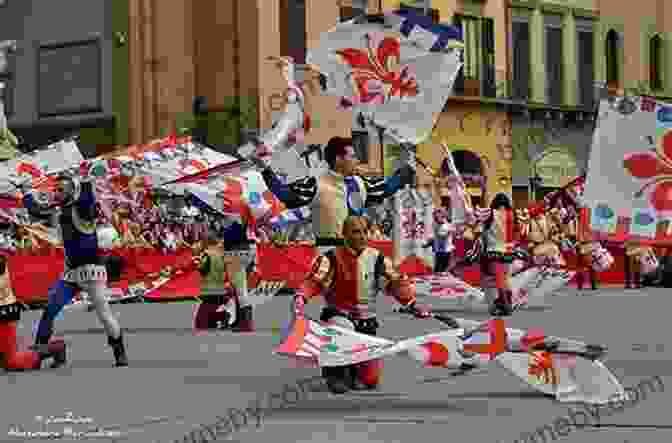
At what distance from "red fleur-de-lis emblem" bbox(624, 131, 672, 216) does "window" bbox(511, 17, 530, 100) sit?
112 ft

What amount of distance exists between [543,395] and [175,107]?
93.7ft

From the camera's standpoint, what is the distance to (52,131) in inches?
1582

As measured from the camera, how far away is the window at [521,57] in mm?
46344

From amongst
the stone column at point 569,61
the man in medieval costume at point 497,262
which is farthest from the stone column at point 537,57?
the man in medieval costume at point 497,262

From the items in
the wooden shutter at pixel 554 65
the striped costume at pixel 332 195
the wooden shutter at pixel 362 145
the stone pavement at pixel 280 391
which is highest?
the wooden shutter at pixel 554 65

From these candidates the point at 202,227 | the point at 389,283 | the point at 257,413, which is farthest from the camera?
the point at 202,227

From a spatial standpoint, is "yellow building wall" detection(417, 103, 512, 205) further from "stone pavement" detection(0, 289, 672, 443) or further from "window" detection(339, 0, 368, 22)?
"stone pavement" detection(0, 289, 672, 443)

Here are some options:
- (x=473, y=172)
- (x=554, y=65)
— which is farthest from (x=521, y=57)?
(x=473, y=172)

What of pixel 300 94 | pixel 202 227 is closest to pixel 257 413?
pixel 300 94

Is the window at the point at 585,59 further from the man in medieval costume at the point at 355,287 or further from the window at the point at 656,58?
the man in medieval costume at the point at 355,287

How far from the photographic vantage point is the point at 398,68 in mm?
13117

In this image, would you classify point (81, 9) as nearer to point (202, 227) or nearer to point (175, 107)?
point (175, 107)

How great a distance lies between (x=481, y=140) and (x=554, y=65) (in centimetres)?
443

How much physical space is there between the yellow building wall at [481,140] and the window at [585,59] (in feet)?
12.3
